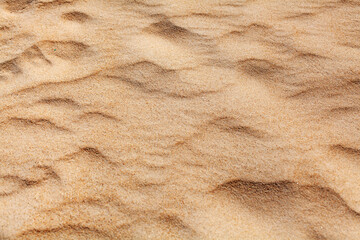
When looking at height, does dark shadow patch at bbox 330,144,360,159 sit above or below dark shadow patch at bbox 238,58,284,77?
below

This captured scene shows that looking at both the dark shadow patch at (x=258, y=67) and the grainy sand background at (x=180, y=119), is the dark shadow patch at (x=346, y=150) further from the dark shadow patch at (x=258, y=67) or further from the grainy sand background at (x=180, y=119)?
the dark shadow patch at (x=258, y=67)

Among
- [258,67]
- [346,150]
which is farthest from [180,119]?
[346,150]

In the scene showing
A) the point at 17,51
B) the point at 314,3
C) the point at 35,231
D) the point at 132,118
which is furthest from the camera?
the point at 314,3

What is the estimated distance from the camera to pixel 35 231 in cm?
122

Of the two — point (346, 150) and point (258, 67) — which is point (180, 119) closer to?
point (258, 67)

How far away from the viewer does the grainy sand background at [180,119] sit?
1252 mm

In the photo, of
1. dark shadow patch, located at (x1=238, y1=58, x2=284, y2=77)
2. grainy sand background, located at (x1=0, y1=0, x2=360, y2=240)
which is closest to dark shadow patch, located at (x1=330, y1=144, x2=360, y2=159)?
grainy sand background, located at (x1=0, y1=0, x2=360, y2=240)

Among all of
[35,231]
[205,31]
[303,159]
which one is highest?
[205,31]

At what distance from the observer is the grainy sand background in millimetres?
1252

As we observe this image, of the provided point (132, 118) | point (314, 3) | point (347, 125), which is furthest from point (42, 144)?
point (314, 3)

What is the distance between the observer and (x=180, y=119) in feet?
5.02

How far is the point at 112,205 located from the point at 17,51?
963mm

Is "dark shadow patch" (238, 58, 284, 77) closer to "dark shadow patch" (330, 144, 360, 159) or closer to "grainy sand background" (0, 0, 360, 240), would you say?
"grainy sand background" (0, 0, 360, 240)

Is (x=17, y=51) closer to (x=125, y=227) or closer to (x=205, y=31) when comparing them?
(x=205, y=31)
